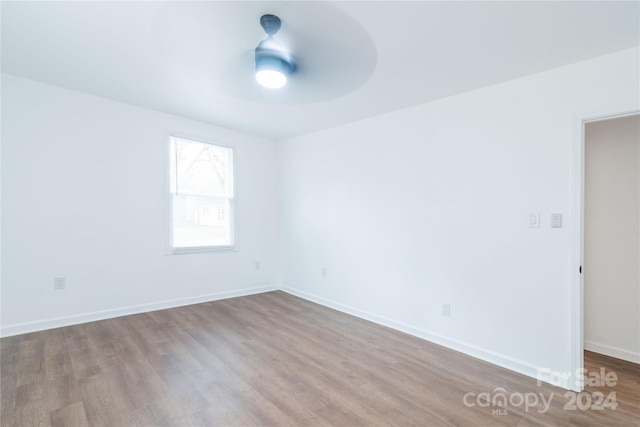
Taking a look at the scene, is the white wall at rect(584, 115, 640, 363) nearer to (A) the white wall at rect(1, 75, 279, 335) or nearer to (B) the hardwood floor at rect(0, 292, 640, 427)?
(B) the hardwood floor at rect(0, 292, 640, 427)

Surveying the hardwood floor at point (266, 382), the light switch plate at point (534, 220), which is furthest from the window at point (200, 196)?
the light switch plate at point (534, 220)

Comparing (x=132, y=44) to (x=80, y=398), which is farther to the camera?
(x=132, y=44)

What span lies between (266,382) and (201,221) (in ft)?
9.19

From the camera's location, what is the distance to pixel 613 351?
282cm

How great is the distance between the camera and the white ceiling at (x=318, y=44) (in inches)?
72.8

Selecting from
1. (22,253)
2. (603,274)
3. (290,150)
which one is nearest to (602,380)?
(603,274)

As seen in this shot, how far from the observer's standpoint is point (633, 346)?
8.91 ft

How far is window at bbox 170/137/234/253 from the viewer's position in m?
4.18

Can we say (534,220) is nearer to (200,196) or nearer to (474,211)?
(474,211)

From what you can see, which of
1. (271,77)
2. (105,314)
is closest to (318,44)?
(271,77)

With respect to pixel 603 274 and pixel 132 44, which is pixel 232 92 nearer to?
pixel 132 44

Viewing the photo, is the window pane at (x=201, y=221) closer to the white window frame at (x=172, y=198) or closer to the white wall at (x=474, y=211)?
the white window frame at (x=172, y=198)

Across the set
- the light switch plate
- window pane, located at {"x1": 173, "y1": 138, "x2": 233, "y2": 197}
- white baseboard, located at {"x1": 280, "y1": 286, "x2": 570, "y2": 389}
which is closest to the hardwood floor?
white baseboard, located at {"x1": 280, "y1": 286, "x2": 570, "y2": 389}

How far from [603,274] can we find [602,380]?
106 centimetres
